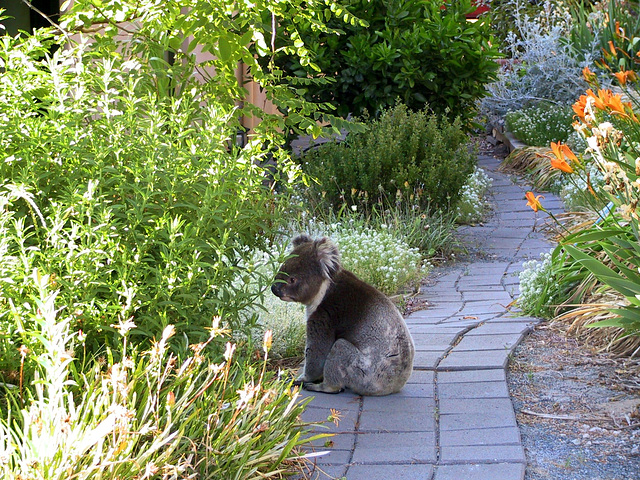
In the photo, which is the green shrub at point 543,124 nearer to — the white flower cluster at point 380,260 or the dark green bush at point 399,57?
the dark green bush at point 399,57

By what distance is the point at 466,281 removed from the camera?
733 centimetres

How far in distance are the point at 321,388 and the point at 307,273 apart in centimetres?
65

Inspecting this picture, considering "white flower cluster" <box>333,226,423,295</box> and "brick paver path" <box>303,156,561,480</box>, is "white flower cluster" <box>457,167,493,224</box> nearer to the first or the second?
"white flower cluster" <box>333,226,423,295</box>

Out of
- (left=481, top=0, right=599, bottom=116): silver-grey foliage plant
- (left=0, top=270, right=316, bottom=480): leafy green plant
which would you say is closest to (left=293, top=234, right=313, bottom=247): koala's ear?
(left=0, top=270, right=316, bottom=480): leafy green plant

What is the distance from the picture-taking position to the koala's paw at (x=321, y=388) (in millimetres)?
4219

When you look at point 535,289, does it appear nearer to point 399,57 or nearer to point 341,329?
point 341,329

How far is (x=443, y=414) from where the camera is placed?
3869mm

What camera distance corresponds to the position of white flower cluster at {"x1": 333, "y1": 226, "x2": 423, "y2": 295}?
673cm

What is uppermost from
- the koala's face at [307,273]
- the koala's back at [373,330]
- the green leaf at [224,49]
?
the green leaf at [224,49]

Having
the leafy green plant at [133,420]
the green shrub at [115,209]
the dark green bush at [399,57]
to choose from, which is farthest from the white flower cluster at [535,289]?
the dark green bush at [399,57]

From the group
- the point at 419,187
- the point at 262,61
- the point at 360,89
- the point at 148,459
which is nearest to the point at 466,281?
the point at 419,187

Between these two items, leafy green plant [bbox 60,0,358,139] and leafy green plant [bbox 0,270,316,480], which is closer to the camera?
leafy green plant [bbox 0,270,316,480]

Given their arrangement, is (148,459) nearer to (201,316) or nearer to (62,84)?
(201,316)

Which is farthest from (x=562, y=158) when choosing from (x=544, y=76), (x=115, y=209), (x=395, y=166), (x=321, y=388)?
(x=544, y=76)
